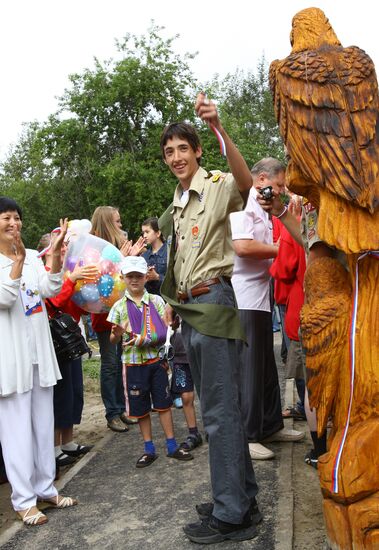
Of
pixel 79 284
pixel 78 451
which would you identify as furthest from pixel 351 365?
pixel 78 451

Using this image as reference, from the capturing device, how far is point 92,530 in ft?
11.0

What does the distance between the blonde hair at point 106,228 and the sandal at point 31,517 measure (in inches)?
106

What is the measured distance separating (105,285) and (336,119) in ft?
9.95

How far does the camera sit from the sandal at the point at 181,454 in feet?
14.4

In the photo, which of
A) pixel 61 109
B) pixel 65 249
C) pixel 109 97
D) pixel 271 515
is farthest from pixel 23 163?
pixel 271 515

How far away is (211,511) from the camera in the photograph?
10.6 feet

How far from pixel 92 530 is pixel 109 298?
203 cm

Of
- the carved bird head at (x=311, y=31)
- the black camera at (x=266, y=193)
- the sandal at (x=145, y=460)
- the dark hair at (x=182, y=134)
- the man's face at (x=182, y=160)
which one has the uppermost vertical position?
the carved bird head at (x=311, y=31)

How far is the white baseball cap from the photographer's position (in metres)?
4.56

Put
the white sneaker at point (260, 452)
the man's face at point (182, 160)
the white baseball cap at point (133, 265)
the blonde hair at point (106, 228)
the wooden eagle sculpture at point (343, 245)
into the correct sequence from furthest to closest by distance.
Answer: the blonde hair at point (106, 228)
the white baseball cap at point (133, 265)
the white sneaker at point (260, 452)
the man's face at point (182, 160)
the wooden eagle sculpture at point (343, 245)

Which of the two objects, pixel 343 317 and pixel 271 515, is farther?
pixel 271 515

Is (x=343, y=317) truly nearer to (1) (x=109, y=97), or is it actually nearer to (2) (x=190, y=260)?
(2) (x=190, y=260)

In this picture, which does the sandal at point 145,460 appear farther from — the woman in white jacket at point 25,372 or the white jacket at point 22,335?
the white jacket at point 22,335

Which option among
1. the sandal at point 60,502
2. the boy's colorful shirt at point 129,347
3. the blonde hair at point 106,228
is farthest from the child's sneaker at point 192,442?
the blonde hair at point 106,228
